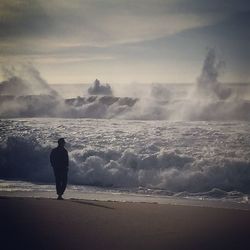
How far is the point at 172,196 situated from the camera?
Answer: 1176 centimetres

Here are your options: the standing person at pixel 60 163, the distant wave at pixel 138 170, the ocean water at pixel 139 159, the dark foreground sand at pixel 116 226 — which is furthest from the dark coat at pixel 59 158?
the distant wave at pixel 138 170

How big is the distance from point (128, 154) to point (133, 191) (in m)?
4.36

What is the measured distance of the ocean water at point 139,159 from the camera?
1341cm

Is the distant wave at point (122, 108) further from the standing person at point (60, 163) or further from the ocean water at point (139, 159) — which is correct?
the standing person at point (60, 163)

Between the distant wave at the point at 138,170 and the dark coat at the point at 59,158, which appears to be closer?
the dark coat at the point at 59,158

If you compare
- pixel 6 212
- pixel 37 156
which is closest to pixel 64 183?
pixel 6 212

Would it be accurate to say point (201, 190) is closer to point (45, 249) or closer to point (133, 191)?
point (133, 191)

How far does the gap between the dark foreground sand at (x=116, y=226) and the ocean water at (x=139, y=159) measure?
277 cm

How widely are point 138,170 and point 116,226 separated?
333 inches

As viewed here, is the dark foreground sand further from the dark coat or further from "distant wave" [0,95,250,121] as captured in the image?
"distant wave" [0,95,250,121]

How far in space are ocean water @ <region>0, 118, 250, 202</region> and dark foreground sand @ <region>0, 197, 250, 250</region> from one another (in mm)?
2772

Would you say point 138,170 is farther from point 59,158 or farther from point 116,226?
point 116,226

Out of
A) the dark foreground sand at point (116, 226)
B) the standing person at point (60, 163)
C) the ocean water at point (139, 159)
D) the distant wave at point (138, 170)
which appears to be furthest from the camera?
the distant wave at point (138, 170)

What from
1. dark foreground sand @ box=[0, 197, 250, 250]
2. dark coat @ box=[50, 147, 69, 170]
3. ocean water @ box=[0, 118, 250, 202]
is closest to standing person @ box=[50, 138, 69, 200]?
dark coat @ box=[50, 147, 69, 170]
